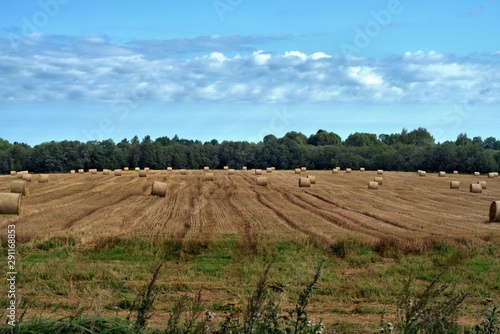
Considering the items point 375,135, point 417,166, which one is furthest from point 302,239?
point 375,135

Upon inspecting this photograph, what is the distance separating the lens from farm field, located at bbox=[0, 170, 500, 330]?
45.6 feet

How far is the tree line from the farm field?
80155mm

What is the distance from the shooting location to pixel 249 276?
1552cm

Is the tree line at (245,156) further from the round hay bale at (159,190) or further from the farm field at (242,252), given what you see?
the farm field at (242,252)

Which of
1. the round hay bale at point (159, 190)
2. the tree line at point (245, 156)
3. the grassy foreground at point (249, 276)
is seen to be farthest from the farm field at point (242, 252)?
the tree line at point (245, 156)

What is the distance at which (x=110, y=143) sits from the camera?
378 ft

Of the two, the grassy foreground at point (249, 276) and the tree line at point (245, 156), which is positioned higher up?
the tree line at point (245, 156)

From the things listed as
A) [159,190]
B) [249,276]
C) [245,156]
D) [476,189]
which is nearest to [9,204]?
[159,190]

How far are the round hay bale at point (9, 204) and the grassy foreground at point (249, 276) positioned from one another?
22.5 feet

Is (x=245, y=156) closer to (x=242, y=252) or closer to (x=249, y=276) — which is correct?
(x=242, y=252)

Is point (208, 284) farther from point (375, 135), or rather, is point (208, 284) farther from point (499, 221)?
point (375, 135)

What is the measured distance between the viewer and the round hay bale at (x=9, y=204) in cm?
2575

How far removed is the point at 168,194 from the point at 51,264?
21318mm

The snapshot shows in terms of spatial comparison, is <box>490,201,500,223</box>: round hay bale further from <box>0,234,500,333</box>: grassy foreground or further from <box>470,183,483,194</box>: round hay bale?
<box>470,183,483,194</box>: round hay bale
